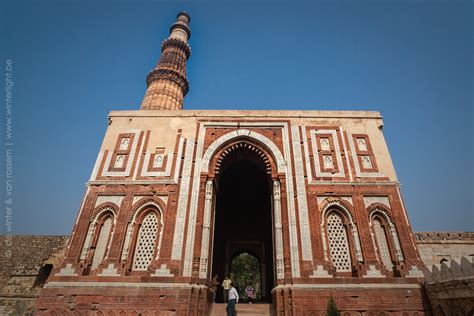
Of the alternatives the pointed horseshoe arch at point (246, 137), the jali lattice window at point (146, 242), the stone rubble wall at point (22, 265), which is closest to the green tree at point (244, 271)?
the stone rubble wall at point (22, 265)

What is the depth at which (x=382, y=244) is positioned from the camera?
8.39 metres

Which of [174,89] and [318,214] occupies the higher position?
[174,89]

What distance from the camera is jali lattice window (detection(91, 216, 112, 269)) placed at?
8196mm

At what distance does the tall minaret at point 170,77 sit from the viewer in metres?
19.6

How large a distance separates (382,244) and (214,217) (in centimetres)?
522

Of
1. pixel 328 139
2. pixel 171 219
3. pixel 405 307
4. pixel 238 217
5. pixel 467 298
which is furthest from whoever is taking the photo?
pixel 238 217

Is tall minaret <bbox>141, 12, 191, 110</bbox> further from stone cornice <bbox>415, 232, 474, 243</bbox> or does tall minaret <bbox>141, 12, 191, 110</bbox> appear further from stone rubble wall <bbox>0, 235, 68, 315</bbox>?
stone cornice <bbox>415, 232, 474, 243</bbox>

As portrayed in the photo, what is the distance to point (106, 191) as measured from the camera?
9.18m

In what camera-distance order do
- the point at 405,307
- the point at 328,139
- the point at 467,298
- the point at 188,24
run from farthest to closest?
the point at 188,24, the point at 328,139, the point at 405,307, the point at 467,298

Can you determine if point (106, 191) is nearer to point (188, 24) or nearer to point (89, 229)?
point (89, 229)

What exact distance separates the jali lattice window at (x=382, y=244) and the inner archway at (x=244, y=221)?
14.9ft

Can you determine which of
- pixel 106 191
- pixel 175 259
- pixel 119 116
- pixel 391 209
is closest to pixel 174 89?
pixel 119 116

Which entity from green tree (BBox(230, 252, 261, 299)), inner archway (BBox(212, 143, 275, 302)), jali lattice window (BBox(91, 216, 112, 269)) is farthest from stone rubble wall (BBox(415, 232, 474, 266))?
green tree (BBox(230, 252, 261, 299))

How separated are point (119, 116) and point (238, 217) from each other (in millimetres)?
7384
